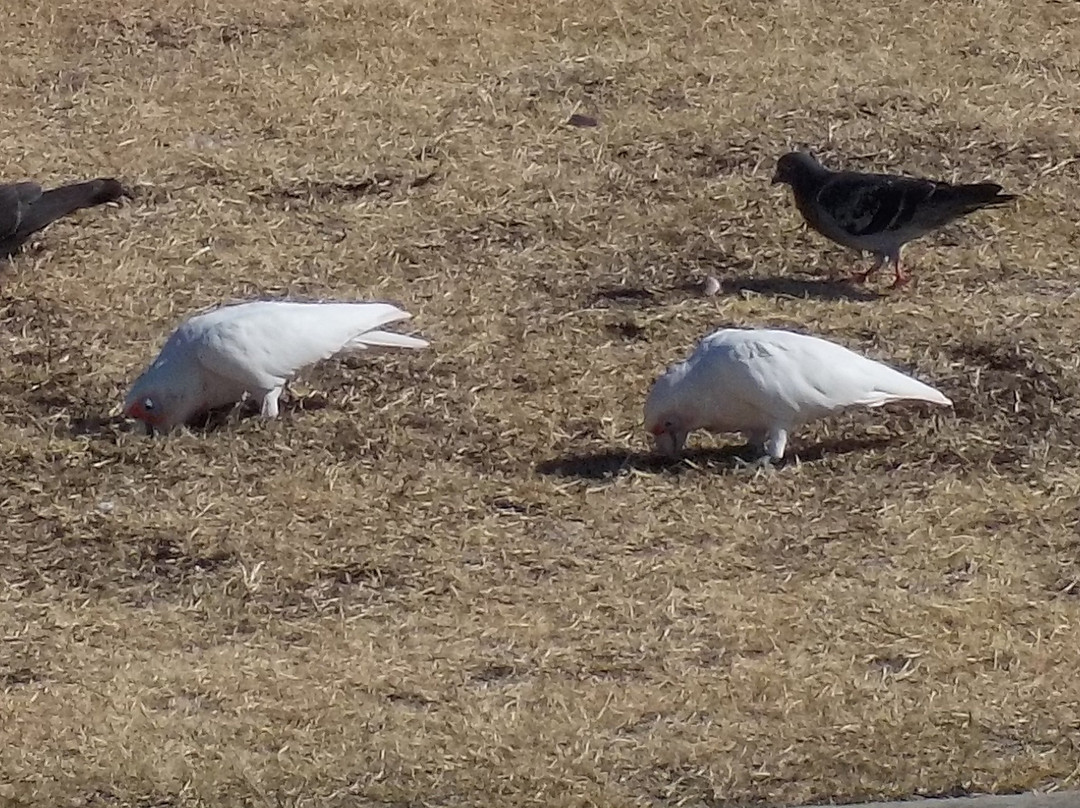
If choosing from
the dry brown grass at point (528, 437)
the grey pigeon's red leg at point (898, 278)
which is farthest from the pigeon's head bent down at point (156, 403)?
the grey pigeon's red leg at point (898, 278)

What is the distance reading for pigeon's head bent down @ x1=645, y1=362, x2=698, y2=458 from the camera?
6.80 meters

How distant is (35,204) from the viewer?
9.02 meters

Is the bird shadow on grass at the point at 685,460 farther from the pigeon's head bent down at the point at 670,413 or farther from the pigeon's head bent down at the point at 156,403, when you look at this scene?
the pigeon's head bent down at the point at 156,403

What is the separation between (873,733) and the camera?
5.05 metres

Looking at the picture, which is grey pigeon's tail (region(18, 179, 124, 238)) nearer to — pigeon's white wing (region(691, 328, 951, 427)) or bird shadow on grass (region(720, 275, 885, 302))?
bird shadow on grass (region(720, 275, 885, 302))

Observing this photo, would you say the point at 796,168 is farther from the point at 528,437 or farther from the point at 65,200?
the point at 65,200

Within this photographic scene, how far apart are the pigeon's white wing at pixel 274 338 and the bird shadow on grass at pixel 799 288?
1.84 meters

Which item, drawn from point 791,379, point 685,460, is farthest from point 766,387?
point 685,460

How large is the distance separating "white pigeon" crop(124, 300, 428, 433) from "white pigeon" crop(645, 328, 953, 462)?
1279 millimetres

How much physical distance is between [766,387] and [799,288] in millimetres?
2026

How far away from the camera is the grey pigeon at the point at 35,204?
8938mm

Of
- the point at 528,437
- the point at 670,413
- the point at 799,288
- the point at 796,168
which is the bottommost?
the point at 528,437

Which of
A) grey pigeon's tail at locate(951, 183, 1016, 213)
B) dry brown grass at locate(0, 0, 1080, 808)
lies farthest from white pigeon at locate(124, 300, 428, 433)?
grey pigeon's tail at locate(951, 183, 1016, 213)

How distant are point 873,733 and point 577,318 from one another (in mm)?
3482
